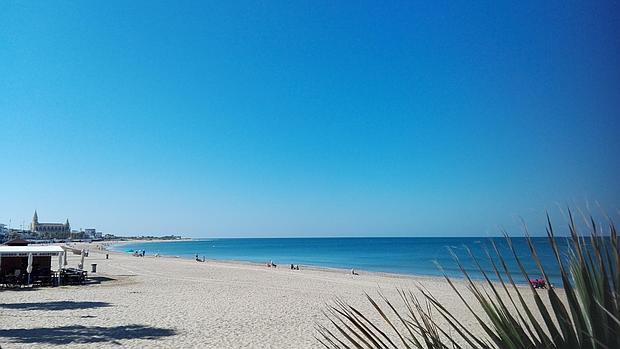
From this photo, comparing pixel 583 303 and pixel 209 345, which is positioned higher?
pixel 583 303

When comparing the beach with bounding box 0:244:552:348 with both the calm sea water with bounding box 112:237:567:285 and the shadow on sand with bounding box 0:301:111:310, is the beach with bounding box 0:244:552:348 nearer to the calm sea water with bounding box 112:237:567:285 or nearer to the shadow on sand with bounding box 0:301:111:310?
the shadow on sand with bounding box 0:301:111:310

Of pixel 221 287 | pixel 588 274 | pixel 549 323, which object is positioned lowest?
pixel 221 287

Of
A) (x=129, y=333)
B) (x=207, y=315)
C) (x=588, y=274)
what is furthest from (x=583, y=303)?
(x=207, y=315)

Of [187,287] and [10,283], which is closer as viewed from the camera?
[10,283]

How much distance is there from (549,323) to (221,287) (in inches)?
744

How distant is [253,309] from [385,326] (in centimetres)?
438

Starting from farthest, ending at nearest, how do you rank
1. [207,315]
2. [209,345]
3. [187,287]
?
[187,287]
[207,315]
[209,345]

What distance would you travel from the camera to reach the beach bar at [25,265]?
1607 centimetres

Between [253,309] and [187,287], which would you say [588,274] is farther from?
[187,287]

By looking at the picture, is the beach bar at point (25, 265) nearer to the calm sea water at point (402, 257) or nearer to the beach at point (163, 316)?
the beach at point (163, 316)

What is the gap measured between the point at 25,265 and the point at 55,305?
6.82 metres

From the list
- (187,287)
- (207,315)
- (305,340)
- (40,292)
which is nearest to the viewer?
(305,340)

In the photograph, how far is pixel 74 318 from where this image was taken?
10820 millimetres

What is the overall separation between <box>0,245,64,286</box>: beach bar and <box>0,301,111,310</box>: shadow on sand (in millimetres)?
3793
